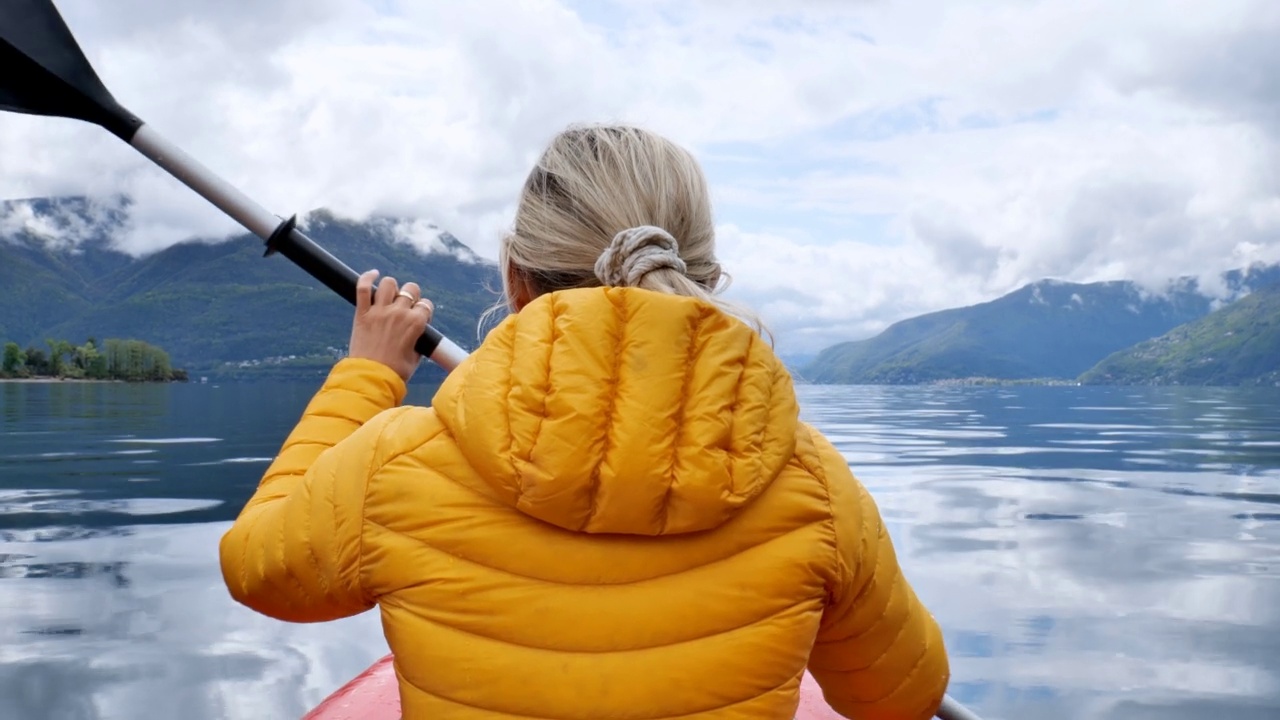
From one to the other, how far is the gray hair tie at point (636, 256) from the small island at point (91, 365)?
105 m

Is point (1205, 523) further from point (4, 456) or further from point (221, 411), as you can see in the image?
point (221, 411)

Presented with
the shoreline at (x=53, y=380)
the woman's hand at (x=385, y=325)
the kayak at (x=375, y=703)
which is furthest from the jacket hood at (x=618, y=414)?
the shoreline at (x=53, y=380)

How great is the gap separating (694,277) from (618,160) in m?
0.21

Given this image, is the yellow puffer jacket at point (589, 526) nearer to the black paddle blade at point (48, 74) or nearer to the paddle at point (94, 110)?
the paddle at point (94, 110)

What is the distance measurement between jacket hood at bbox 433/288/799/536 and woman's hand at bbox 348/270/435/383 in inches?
18.7

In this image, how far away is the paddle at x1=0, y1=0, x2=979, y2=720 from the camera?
2389 millimetres

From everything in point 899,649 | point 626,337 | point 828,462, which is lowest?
point 899,649

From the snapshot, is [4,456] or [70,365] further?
[70,365]

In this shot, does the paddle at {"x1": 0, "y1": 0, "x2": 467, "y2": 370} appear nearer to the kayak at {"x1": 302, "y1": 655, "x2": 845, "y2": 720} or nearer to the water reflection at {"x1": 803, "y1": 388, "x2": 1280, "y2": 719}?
the kayak at {"x1": 302, "y1": 655, "x2": 845, "y2": 720}

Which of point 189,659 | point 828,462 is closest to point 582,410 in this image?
point 828,462

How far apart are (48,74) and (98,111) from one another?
5.9 inches

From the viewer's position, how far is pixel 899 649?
1707 millimetres

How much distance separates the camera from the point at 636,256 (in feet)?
4.76

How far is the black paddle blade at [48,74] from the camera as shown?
2467 millimetres
